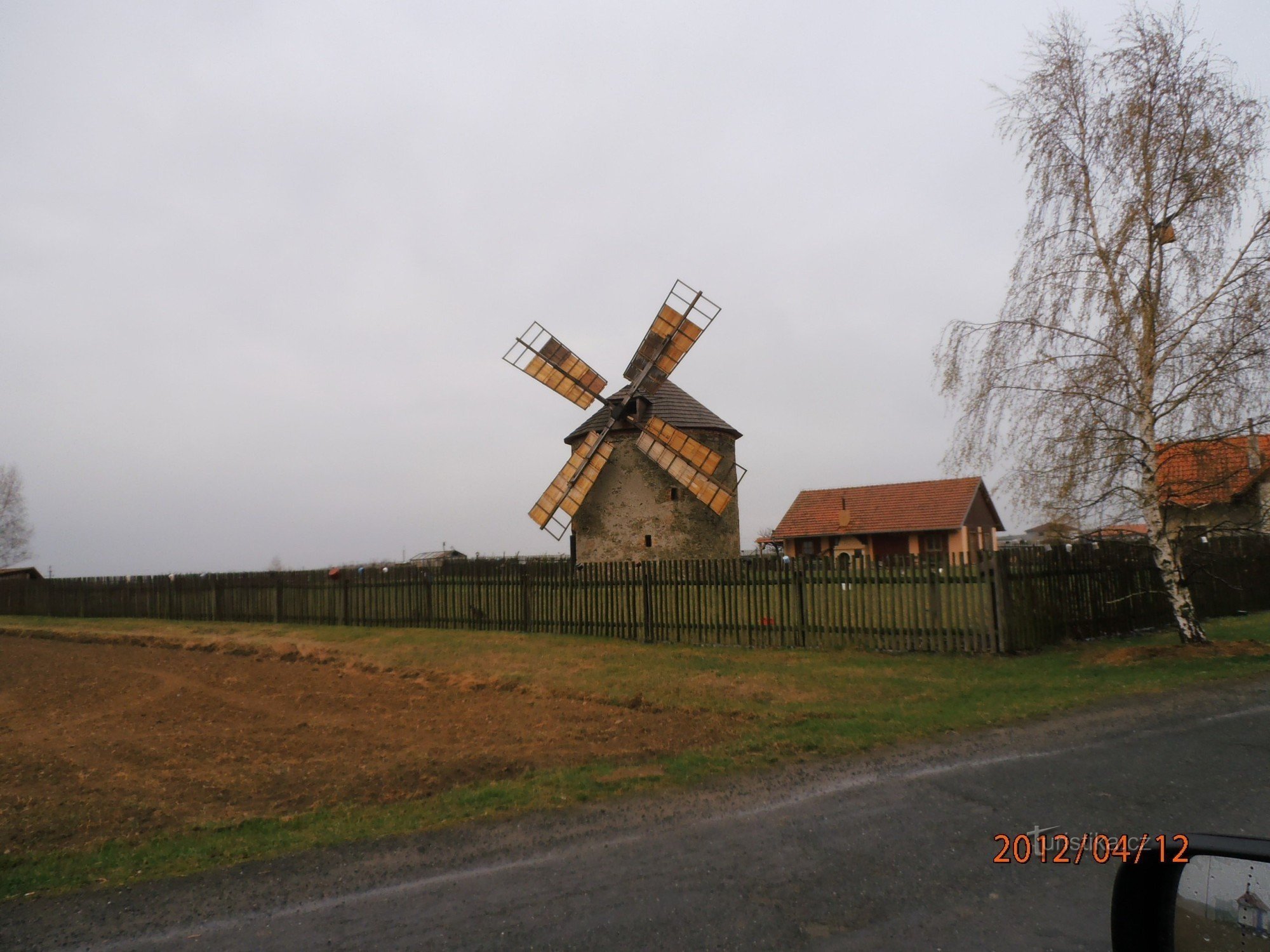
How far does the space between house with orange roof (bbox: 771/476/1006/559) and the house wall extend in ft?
66.0

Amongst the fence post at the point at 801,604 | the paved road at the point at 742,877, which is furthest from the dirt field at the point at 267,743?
the fence post at the point at 801,604

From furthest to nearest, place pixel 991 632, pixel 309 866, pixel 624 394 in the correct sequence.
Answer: pixel 624 394 < pixel 991 632 < pixel 309 866

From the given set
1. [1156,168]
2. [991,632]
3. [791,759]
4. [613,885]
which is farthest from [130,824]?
[1156,168]

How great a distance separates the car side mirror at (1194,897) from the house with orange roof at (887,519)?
41681mm

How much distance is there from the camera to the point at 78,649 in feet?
70.2

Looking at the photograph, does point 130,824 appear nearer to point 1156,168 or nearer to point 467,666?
point 467,666

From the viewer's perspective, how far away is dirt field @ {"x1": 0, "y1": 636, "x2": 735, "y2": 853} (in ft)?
21.9

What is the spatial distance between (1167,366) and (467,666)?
13.2 metres

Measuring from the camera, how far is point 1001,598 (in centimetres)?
A: 1253

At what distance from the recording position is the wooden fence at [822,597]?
42.4 ft

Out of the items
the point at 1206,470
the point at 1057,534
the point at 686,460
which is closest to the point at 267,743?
the point at 1057,534

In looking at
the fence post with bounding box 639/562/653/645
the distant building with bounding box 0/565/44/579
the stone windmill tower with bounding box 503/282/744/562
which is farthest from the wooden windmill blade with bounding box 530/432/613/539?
the distant building with bounding box 0/565/44/579

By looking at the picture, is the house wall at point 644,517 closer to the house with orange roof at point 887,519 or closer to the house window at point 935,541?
the house with orange roof at point 887,519

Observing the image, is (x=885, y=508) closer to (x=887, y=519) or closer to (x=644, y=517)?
(x=887, y=519)
